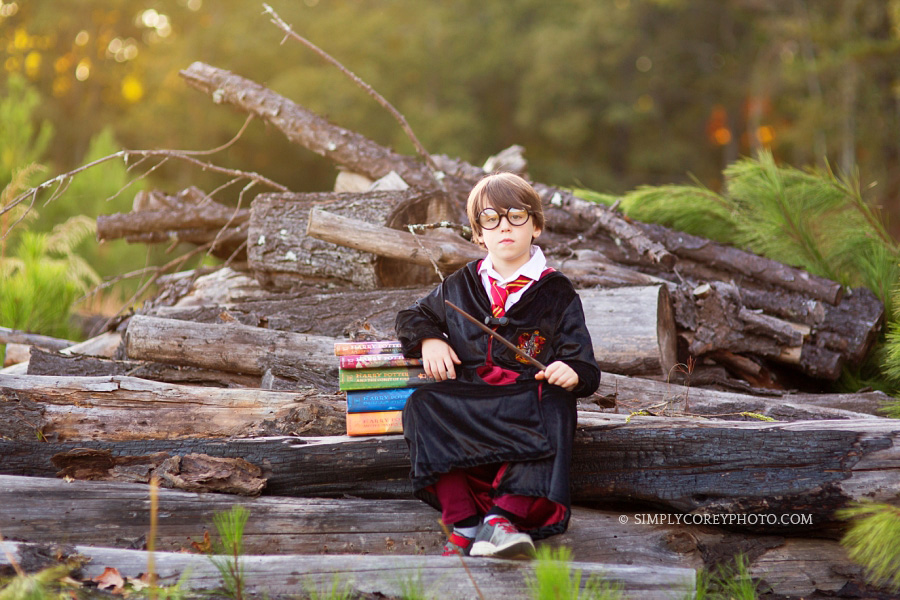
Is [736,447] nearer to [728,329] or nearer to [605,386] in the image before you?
[605,386]

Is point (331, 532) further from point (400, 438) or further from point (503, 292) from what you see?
point (503, 292)

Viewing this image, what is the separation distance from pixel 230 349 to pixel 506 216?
5.67 ft

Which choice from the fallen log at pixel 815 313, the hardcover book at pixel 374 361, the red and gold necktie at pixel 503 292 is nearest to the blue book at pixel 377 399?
the hardcover book at pixel 374 361

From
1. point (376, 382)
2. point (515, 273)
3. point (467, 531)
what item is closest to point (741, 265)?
point (515, 273)

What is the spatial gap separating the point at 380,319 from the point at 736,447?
2051 mm

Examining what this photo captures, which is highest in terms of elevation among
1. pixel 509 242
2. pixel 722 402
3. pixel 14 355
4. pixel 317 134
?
pixel 317 134

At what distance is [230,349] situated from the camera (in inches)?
138

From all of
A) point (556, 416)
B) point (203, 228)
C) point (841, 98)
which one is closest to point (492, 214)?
point (556, 416)

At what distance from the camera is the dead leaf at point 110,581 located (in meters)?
2.07

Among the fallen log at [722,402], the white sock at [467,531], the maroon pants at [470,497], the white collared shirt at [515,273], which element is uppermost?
the white collared shirt at [515,273]

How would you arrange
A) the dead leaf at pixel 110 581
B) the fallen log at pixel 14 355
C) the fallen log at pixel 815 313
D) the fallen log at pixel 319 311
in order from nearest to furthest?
the dead leaf at pixel 110 581, the fallen log at pixel 319 311, the fallen log at pixel 815 313, the fallen log at pixel 14 355

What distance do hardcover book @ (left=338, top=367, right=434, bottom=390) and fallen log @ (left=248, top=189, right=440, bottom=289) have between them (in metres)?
1.79

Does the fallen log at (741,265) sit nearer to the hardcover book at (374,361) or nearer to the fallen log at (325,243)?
the fallen log at (325,243)

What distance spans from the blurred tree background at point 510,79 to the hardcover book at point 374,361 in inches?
442
